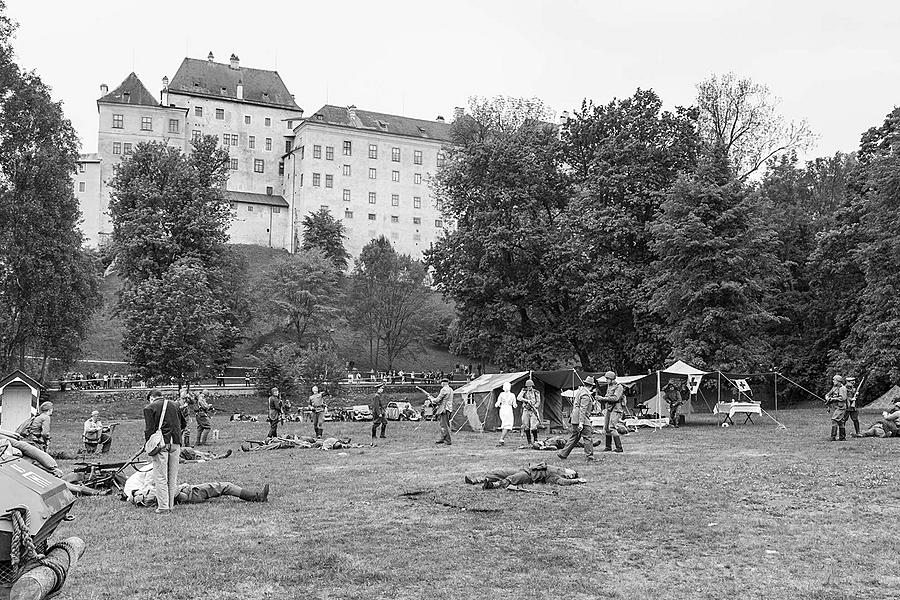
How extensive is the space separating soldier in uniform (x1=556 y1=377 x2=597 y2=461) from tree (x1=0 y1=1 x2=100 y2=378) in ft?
102

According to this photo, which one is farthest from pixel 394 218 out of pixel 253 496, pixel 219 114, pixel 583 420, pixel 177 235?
pixel 253 496

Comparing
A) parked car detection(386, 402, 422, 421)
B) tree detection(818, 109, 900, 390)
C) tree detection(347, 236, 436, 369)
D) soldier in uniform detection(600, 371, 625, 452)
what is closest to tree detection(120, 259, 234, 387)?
parked car detection(386, 402, 422, 421)

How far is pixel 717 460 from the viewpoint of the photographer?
1994 cm

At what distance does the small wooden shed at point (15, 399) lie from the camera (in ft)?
84.0

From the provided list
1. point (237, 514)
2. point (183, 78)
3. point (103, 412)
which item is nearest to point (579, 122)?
point (103, 412)

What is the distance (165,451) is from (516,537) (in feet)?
20.0

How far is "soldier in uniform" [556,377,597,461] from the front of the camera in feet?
64.5

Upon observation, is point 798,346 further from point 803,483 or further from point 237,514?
point 237,514

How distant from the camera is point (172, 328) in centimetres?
4875

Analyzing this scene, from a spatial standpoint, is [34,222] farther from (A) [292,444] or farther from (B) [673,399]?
(B) [673,399]

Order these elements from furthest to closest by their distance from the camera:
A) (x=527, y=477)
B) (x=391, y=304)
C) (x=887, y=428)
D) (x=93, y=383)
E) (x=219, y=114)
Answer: (x=219, y=114) < (x=391, y=304) < (x=93, y=383) < (x=887, y=428) < (x=527, y=477)

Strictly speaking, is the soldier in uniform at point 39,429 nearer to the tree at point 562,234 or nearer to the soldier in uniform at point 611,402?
the soldier in uniform at point 611,402

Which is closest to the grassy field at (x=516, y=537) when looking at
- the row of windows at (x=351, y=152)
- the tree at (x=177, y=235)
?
the tree at (x=177, y=235)

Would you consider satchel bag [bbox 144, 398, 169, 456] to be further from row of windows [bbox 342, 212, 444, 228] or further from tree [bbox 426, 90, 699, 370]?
row of windows [bbox 342, 212, 444, 228]
